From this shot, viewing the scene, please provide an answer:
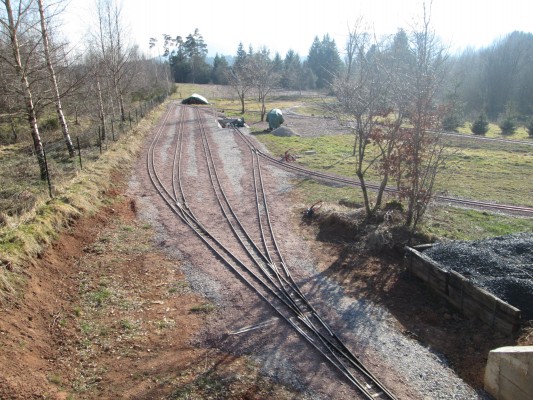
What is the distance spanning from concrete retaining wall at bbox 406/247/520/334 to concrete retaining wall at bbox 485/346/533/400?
135 cm

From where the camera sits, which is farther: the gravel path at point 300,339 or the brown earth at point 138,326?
the gravel path at point 300,339

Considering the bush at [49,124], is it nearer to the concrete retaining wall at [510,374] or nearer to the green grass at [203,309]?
the green grass at [203,309]

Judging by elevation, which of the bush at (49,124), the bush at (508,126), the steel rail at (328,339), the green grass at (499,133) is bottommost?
the steel rail at (328,339)

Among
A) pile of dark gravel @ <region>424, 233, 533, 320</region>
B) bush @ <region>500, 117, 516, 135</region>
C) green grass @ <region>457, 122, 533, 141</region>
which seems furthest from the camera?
bush @ <region>500, 117, 516, 135</region>

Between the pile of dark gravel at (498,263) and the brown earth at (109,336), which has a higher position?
the pile of dark gravel at (498,263)

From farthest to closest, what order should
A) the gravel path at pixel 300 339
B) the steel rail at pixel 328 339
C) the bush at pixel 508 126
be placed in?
1. the bush at pixel 508 126
2. the steel rail at pixel 328 339
3. the gravel path at pixel 300 339

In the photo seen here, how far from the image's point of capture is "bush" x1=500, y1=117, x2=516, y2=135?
40.6 meters

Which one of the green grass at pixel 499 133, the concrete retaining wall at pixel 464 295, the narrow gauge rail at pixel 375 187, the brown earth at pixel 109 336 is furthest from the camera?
the green grass at pixel 499 133

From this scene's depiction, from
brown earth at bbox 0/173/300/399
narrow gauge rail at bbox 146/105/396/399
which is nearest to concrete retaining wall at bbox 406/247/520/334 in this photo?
narrow gauge rail at bbox 146/105/396/399

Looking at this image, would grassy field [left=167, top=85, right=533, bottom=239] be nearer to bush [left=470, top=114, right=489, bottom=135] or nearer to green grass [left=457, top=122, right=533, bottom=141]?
green grass [left=457, top=122, right=533, bottom=141]

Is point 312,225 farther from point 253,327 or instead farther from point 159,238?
point 253,327

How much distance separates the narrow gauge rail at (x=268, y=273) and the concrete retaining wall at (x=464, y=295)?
313 cm

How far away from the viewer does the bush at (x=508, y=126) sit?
4056 centimetres

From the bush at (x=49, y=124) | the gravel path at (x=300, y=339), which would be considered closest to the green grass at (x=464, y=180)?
the gravel path at (x=300, y=339)
